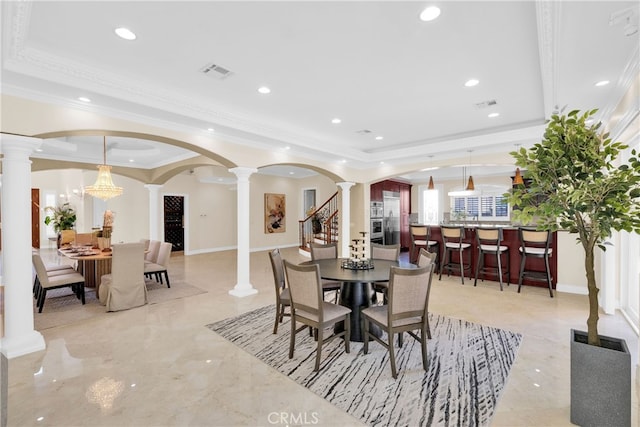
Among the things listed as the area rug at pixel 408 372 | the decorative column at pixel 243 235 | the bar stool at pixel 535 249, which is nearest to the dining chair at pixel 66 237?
the decorative column at pixel 243 235

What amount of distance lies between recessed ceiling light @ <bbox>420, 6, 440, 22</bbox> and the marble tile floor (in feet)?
9.16

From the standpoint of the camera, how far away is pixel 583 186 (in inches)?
71.7

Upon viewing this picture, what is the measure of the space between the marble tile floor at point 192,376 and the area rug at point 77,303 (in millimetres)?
337

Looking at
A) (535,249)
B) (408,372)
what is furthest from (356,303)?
(535,249)

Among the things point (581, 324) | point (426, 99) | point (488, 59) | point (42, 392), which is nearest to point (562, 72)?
point (488, 59)

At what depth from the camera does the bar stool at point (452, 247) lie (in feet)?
18.5

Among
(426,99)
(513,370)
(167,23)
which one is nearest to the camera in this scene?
(167,23)

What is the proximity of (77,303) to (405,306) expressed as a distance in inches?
189

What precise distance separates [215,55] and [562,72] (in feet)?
10.2

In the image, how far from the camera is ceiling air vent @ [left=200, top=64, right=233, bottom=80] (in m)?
Result: 2.83

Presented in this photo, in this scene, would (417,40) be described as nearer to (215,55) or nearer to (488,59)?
(488,59)

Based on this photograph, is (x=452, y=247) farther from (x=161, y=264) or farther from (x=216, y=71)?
(x=161, y=264)

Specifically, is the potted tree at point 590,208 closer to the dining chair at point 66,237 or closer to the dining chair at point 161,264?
the dining chair at point 161,264

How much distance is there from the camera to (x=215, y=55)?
8.57 feet
